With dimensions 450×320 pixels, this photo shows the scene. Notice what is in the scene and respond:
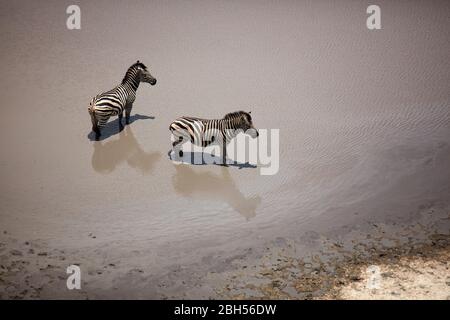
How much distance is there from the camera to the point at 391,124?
40.9 ft

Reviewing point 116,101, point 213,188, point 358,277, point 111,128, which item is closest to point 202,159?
point 213,188

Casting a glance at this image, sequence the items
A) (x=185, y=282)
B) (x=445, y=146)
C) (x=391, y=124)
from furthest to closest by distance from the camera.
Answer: (x=391, y=124) → (x=445, y=146) → (x=185, y=282)

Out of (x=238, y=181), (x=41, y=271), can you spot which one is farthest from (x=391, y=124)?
(x=41, y=271)

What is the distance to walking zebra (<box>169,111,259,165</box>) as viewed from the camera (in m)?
9.95

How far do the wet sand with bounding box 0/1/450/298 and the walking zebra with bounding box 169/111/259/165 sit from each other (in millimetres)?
738

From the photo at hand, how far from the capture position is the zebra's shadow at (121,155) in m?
10.5

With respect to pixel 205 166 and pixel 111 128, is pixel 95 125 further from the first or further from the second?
pixel 205 166

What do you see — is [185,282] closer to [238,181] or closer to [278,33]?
[238,181]

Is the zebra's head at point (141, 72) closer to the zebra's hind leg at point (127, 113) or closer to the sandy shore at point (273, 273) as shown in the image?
the zebra's hind leg at point (127, 113)

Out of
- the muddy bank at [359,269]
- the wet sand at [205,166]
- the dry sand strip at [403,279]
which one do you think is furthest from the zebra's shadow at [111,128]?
the dry sand strip at [403,279]

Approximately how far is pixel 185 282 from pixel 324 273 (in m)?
2.44

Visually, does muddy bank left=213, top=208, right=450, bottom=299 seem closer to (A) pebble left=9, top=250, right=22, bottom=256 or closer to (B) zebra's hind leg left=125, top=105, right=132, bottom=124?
(A) pebble left=9, top=250, right=22, bottom=256

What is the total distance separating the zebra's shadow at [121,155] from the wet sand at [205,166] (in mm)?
49

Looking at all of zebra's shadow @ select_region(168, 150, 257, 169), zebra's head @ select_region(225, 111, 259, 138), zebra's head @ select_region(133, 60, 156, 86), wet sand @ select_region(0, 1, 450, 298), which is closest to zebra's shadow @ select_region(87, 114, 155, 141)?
wet sand @ select_region(0, 1, 450, 298)
